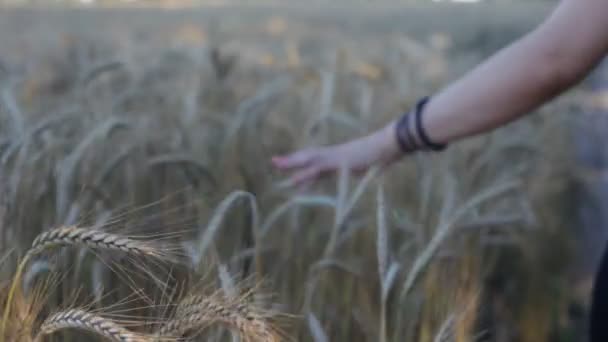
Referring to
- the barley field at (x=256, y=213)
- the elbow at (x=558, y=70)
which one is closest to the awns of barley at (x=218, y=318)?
the barley field at (x=256, y=213)

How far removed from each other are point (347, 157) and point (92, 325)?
0.62 meters

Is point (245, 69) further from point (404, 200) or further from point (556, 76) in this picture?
point (556, 76)

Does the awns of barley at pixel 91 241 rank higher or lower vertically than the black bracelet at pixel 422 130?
higher

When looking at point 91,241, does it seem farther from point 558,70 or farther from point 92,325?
point 558,70

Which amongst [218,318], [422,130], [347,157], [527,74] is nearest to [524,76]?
[527,74]

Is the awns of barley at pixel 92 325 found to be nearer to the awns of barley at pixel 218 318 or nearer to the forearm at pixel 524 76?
the awns of barley at pixel 218 318

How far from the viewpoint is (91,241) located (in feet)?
2.31

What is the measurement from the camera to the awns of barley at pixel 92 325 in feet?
2.16

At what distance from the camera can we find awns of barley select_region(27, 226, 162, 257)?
0.70m

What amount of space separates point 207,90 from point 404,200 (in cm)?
58

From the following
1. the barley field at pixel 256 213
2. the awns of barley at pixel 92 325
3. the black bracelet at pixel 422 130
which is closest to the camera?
the awns of barley at pixel 92 325

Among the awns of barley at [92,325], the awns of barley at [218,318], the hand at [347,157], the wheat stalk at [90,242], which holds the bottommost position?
the awns of barley at [218,318]

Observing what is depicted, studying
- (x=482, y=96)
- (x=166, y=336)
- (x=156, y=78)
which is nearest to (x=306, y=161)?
(x=482, y=96)

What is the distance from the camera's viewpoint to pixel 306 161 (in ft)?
4.13
